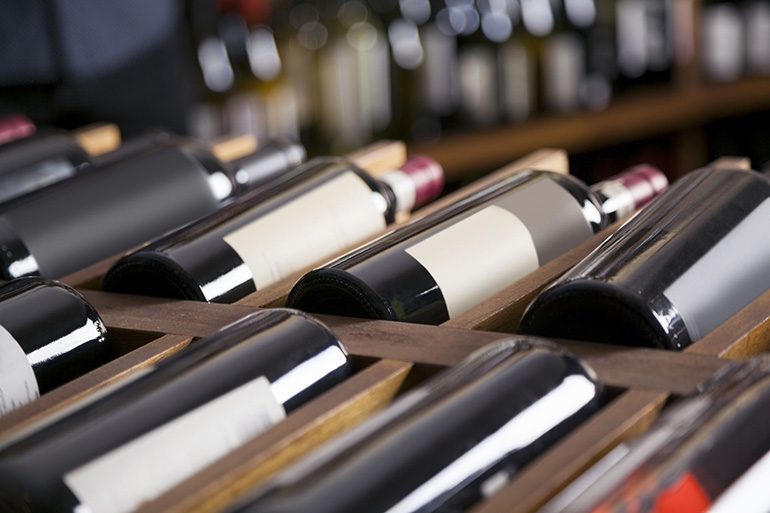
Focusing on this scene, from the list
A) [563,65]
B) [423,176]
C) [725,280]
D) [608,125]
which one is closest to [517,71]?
[563,65]

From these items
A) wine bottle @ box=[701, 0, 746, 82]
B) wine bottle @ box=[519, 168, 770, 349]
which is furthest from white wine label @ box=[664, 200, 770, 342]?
wine bottle @ box=[701, 0, 746, 82]

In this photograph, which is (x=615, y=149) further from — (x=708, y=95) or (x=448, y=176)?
(x=448, y=176)

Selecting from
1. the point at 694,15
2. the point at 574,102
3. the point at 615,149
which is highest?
the point at 694,15

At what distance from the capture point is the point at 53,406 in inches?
14.6

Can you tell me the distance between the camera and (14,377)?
40 centimetres

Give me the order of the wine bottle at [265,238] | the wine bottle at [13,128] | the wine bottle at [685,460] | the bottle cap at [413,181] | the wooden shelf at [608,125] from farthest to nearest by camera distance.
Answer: the wooden shelf at [608,125], the wine bottle at [13,128], the bottle cap at [413,181], the wine bottle at [265,238], the wine bottle at [685,460]

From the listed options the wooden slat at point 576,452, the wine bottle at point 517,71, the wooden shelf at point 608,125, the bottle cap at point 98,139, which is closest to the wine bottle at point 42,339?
the wooden slat at point 576,452

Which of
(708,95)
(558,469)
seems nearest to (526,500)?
(558,469)

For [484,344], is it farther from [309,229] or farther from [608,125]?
[608,125]

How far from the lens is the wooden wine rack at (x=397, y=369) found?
1.00 ft

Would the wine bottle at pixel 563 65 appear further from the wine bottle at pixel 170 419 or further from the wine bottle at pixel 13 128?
the wine bottle at pixel 170 419

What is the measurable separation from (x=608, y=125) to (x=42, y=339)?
5.59 feet

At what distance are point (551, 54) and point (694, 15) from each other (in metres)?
0.30

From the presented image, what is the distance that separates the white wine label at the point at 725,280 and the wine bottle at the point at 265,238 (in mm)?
207
